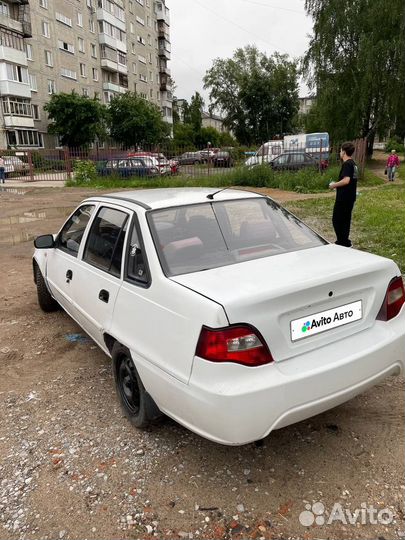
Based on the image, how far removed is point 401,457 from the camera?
2613 mm

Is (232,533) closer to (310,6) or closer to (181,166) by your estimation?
(181,166)

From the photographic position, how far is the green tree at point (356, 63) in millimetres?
27188

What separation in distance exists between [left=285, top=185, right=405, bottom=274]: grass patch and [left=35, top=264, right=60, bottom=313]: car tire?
4.51m

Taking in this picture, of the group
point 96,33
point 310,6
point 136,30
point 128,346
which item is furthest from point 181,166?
point 136,30

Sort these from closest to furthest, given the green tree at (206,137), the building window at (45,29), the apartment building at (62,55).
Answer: the apartment building at (62,55) → the building window at (45,29) → the green tree at (206,137)

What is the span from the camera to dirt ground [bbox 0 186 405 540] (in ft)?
7.25

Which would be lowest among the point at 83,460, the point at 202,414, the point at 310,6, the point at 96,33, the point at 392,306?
the point at 83,460

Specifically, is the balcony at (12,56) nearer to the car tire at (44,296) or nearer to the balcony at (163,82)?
the balcony at (163,82)

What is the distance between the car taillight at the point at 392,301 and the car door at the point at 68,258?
2.41m

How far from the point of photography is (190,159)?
21344 millimetres

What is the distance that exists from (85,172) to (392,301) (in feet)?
76.6

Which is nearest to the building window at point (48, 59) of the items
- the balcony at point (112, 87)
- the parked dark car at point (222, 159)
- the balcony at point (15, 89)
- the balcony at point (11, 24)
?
the balcony at point (11, 24)

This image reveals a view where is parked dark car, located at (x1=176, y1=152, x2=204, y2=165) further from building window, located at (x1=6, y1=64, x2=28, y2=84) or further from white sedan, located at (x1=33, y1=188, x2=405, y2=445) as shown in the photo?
building window, located at (x1=6, y1=64, x2=28, y2=84)

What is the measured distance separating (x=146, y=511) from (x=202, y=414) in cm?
62
